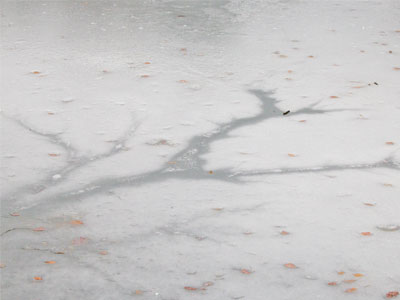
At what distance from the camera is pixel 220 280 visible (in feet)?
10.1

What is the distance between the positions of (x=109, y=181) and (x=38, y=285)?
4.03ft

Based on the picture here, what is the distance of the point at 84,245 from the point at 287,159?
67.8 inches

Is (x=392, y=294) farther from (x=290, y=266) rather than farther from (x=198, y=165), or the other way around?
(x=198, y=165)

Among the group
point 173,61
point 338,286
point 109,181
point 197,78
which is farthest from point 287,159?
point 173,61

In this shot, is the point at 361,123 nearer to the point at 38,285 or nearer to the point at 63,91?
the point at 63,91

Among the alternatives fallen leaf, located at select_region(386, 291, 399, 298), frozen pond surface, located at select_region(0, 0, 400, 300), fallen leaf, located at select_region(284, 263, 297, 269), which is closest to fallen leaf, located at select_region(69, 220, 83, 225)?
frozen pond surface, located at select_region(0, 0, 400, 300)

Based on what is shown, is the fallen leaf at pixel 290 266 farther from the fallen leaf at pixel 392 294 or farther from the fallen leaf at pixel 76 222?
the fallen leaf at pixel 76 222

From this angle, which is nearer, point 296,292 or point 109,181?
point 296,292

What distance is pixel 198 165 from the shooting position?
440 centimetres

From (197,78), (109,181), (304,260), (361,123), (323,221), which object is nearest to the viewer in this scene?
(304,260)

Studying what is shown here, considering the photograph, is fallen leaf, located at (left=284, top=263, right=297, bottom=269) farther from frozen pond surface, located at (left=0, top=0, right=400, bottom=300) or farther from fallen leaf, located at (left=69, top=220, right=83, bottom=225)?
fallen leaf, located at (left=69, top=220, right=83, bottom=225)

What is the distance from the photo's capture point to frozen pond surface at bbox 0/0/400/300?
3145 mm

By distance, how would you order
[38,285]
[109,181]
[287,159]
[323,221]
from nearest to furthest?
[38,285] → [323,221] → [109,181] → [287,159]

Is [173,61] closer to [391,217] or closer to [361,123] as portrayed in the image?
Result: [361,123]
